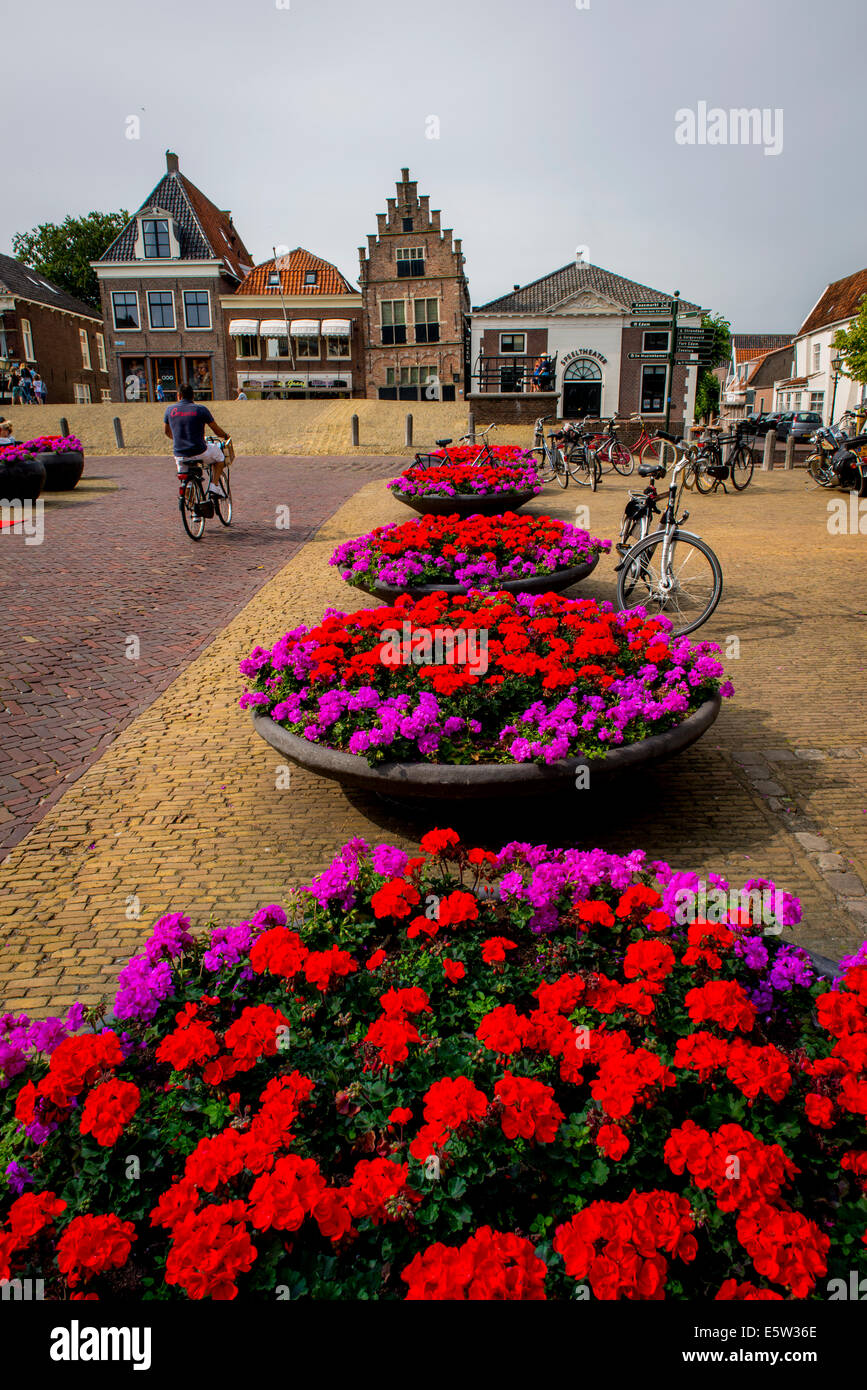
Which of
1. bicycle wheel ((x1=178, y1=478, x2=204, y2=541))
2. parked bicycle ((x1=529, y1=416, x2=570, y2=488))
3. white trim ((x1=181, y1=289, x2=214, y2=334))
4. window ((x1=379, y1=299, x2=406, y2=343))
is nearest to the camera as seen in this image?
bicycle wheel ((x1=178, y1=478, x2=204, y2=541))

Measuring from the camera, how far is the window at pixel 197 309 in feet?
144

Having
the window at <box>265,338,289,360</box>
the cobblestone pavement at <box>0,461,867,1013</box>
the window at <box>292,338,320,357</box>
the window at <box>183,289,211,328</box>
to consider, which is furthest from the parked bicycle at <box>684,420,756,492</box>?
the window at <box>183,289,211,328</box>

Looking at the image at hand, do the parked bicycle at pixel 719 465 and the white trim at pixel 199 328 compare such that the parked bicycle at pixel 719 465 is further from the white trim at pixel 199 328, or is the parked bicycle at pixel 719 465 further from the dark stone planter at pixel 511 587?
the white trim at pixel 199 328

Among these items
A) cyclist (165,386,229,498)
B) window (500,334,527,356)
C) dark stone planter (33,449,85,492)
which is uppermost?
window (500,334,527,356)

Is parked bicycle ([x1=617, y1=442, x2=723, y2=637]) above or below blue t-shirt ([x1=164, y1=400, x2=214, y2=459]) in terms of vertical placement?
below

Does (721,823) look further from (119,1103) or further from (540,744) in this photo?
(119,1103)

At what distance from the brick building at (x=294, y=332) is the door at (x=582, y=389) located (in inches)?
447

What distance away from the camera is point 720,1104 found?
6.63ft

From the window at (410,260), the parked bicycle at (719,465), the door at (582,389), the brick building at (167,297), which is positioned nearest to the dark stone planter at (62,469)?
the parked bicycle at (719,465)

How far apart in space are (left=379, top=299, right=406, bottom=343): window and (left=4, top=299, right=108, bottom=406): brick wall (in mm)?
16862

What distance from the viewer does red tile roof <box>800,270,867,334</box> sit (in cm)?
4755

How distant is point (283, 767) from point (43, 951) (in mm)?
1835

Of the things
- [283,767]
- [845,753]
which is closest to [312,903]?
[283,767]

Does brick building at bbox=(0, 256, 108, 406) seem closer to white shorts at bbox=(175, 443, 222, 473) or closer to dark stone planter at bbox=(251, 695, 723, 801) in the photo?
white shorts at bbox=(175, 443, 222, 473)
